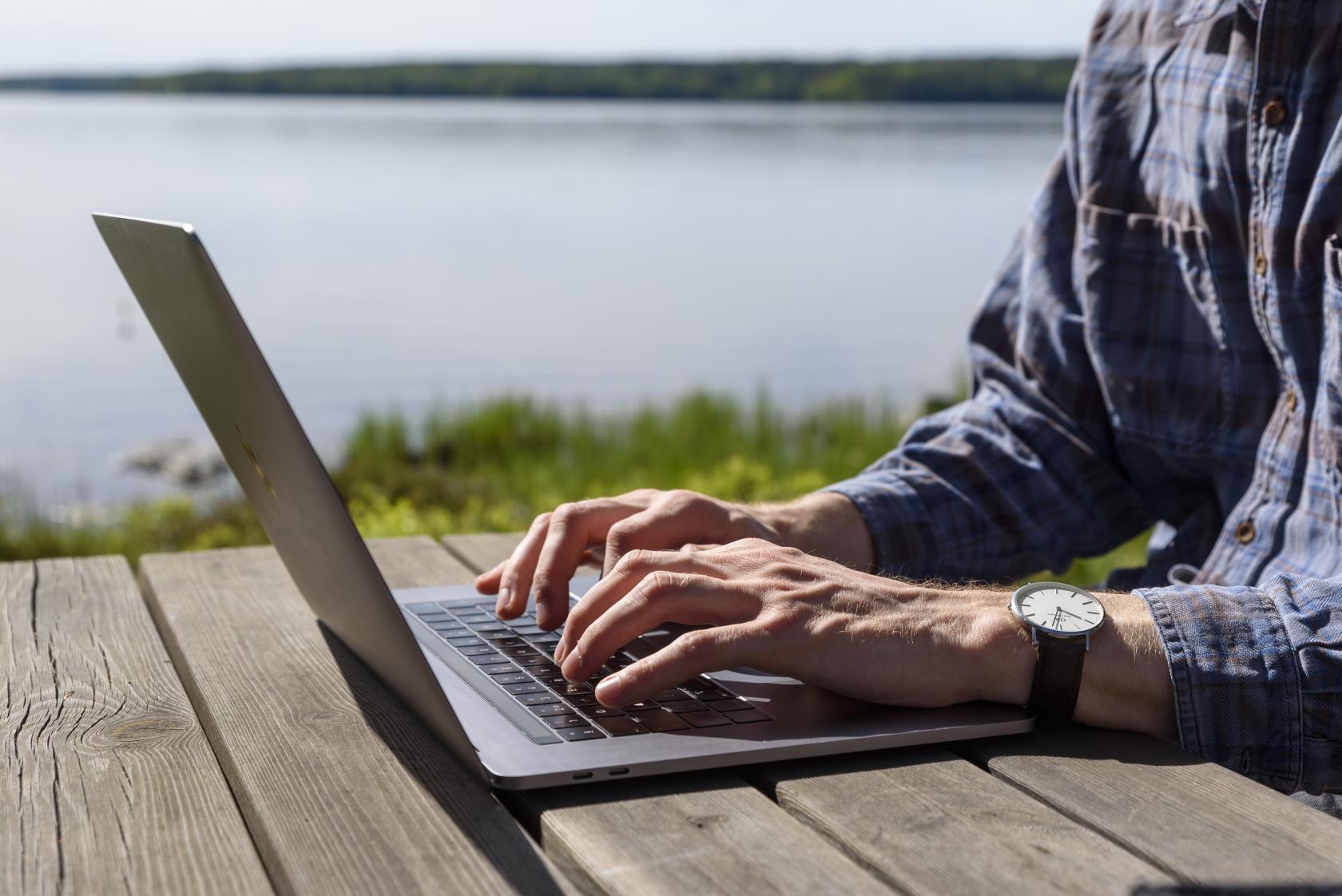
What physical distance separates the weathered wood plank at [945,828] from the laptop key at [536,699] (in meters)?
0.19

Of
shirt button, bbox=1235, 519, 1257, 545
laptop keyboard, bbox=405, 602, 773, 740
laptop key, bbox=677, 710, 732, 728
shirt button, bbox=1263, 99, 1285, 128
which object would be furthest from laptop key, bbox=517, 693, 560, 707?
shirt button, bbox=1263, 99, 1285, 128

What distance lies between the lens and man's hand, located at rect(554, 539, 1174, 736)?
3.45ft

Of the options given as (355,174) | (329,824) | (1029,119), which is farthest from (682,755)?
(1029,119)

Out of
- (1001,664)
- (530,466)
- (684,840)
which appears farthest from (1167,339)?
(530,466)

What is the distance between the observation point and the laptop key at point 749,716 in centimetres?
102

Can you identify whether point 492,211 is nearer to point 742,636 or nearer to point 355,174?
point 355,174

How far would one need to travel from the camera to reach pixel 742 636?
105cm

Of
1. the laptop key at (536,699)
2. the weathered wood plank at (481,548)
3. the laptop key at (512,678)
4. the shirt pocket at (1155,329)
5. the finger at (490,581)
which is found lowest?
the weathered wood plank at (481,548)

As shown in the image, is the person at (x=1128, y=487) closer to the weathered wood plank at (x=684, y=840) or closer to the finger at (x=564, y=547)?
the finger at (x=564, y=547)

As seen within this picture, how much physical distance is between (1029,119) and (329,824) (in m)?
61.7

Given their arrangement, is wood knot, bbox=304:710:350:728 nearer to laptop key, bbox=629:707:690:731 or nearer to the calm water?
laptop key, bbox=629:707:690:731

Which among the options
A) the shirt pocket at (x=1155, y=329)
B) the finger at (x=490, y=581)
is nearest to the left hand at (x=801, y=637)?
the finger at (x=490, y=581)

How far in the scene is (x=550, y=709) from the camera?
1.04 meters

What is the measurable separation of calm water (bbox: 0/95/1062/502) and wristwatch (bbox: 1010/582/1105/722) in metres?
3.28
